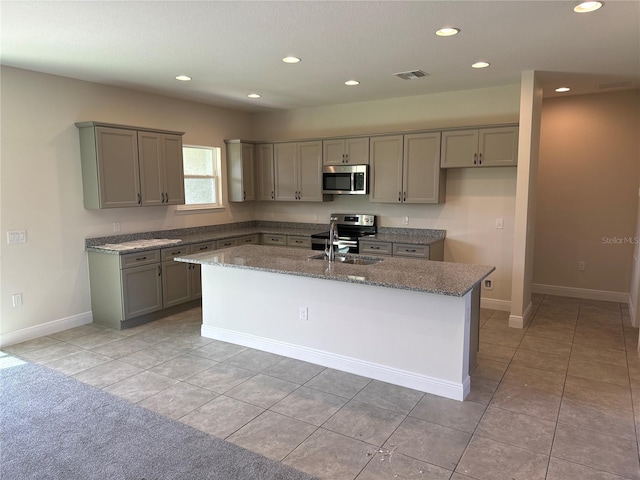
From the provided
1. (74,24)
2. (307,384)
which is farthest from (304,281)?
(74,24)

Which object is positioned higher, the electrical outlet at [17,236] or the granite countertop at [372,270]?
the electrical outlet at [17,236]

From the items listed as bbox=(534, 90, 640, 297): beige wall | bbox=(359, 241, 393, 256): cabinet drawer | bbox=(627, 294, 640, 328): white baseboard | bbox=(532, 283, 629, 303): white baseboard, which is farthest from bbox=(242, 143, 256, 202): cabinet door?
bbox=(627, 294, 640, 328): white baseboard

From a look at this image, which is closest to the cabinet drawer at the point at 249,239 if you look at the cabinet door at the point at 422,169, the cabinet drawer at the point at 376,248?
Result: the cabinet drawer at the point at 376,248

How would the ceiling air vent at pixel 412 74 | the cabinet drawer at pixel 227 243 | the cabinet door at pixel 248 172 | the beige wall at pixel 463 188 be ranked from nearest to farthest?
the ceiling air vent at pixel 412 74, the beige wall at pixel 463 188, the cabinet drawer at pixel 227 243, the cabinet door at pixel 248 172

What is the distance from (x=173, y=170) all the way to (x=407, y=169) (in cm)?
292

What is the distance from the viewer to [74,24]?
2949 millimetres

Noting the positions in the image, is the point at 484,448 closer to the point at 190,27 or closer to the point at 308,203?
the point at 190,27

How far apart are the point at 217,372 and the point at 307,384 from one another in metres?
0.78

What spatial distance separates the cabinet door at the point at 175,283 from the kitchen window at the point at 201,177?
3.40ft

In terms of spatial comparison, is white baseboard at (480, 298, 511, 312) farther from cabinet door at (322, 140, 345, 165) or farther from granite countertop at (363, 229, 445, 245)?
cabinet door at (322, 140, 345, 165)

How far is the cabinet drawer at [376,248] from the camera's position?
5250 mm

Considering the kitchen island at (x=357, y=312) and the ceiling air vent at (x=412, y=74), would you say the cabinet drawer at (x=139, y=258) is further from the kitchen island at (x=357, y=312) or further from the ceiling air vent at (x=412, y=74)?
the ceiling air vent at (x=412, y=74)

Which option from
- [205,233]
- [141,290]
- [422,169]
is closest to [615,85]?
[422,169]

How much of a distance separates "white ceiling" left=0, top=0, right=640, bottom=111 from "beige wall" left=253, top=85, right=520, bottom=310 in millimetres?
313
